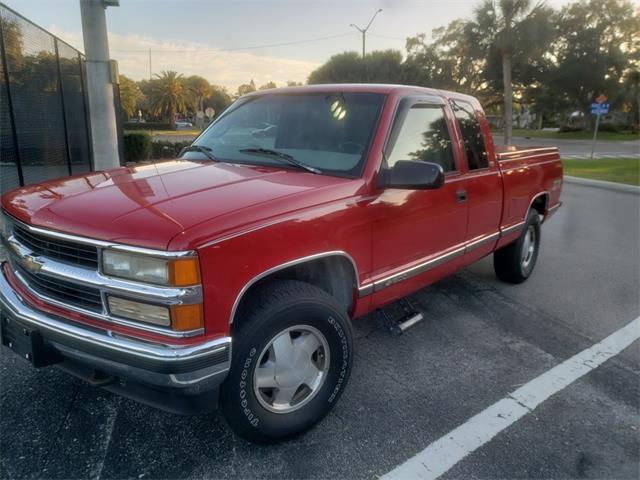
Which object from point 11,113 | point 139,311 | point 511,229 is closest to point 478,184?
point 511,229

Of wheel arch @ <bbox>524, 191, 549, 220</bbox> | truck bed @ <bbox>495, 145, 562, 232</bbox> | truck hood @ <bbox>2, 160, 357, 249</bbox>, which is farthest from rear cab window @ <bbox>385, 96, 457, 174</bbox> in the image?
wheel arch @ <bbox>524, 191, 549, 220</bbox>

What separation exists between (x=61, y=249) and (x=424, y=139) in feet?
Result: 8.26

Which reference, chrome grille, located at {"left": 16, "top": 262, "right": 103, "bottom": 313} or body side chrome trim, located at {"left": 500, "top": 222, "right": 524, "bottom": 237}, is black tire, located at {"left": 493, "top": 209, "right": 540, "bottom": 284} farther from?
Result: chrome grille, located at {"left": 16, "top": 262, "right": 103, "bottom": 313}

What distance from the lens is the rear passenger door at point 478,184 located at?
13.2 ft

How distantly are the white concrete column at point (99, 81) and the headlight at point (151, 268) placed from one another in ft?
24.4

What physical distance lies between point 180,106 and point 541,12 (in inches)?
1927

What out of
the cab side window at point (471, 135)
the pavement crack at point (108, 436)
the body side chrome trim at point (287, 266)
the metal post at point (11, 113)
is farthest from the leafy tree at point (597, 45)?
the pavement crack at point (108, 436)

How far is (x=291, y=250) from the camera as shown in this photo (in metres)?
2.45

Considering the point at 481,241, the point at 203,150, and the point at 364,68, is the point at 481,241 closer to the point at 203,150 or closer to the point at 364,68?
the point at 203,150

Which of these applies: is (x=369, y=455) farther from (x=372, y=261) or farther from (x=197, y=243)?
(x=197, y=243)

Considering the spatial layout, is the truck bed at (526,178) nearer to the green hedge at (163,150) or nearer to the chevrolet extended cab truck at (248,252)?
the chevrolet extended cab truck at (248,252)

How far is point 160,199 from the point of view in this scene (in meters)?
2.37

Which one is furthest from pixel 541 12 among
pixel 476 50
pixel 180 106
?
pixel 180 106

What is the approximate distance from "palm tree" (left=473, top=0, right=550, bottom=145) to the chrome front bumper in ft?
88.3
